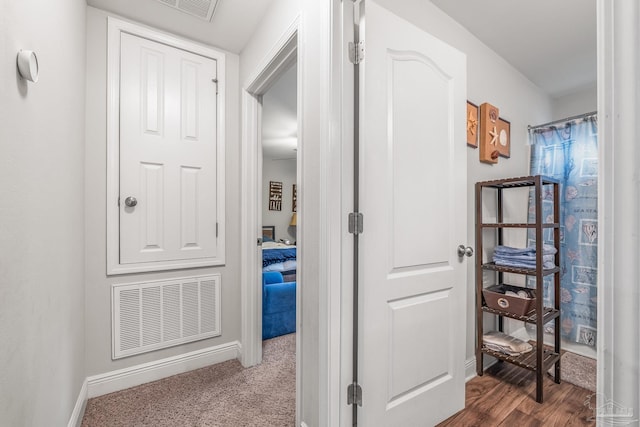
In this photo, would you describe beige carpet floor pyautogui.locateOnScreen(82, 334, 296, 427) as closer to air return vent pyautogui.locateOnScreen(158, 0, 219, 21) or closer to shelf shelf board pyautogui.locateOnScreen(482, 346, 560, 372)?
shelf shelf board pyautogui.locateOnScreen(482, 346, 560, 372)

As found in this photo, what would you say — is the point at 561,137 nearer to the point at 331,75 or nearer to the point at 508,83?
the point at 508,83

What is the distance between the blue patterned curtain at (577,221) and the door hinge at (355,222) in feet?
6.75

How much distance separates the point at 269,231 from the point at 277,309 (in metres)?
3.76

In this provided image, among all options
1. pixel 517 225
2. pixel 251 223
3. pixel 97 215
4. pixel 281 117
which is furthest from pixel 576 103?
pixel 97 215

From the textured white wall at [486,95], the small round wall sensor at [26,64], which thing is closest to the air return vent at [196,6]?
the textured white wall at [486,95]

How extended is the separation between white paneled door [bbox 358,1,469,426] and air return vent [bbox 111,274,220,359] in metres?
1.41

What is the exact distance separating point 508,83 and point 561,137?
667 mm

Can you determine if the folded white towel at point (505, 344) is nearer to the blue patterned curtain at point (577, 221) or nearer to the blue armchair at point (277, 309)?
the blue patterned curtain at point (577, 221)

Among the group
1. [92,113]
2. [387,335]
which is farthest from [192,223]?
[387,335]

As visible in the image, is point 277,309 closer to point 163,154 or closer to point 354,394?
point 354,394

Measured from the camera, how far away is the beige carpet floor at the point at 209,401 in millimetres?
1524

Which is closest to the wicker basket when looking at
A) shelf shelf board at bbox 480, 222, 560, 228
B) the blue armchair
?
shelf shelf board at bbox 480, 222, 560, 228

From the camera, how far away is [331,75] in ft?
3.93

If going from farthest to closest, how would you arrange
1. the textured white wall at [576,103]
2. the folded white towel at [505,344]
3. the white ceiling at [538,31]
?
1. the textured white wall at [576,103]
2. the folded white towel at [505,344]
3. the white ceiling at [538,31]
